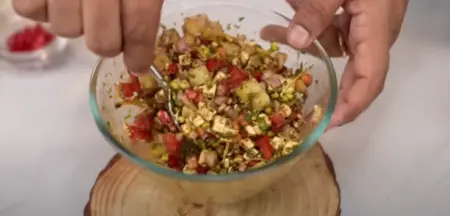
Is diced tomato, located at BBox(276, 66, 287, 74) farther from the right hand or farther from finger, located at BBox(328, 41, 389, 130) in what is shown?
the right hand

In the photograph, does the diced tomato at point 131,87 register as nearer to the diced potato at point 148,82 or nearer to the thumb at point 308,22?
the diced potato at point 148,82

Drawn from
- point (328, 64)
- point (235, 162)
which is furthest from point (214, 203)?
point (328, 64)

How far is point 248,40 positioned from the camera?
2.72ft

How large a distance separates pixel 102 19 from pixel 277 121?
0.27m

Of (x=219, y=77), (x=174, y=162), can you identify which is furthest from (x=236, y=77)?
(x=174, y=162)

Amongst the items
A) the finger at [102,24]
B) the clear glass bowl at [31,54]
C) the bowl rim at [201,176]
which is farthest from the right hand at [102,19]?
the clear glass bowl at [31,54]

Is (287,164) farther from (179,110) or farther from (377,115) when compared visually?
(377,115)

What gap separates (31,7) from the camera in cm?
52

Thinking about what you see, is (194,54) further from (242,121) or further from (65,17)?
(65,17)

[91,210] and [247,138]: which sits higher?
[247,138]

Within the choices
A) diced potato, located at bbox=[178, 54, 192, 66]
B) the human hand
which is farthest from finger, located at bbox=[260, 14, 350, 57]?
diced potato, located at bbox=[178, 54, 192, 66]

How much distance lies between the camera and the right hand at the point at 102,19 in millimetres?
517

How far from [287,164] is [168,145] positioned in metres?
0.13

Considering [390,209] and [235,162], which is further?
[390,209]
